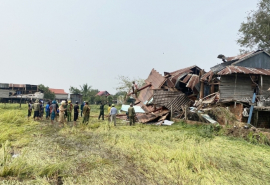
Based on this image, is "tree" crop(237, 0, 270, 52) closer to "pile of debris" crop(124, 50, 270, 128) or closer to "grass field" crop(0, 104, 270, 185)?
"pile of debris" crop(124, 50, 270, 128)

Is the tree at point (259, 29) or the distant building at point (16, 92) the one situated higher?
the tree at point (259, 29)

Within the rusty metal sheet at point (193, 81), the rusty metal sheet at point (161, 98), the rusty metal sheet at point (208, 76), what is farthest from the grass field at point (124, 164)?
the rusty metal sheet at point (193, 81)

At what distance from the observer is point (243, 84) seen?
564 inches

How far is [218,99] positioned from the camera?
1410 cm

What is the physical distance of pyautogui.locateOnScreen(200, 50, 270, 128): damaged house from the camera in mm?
13124

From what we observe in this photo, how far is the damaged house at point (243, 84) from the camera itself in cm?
1312

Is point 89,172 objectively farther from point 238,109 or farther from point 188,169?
point 238,109

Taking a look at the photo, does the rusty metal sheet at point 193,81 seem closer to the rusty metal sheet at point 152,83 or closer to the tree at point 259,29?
the rusty metal sheet at point 152,83

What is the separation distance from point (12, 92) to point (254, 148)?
4114 centimetres

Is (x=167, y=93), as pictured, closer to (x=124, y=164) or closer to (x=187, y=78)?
(x=187, y=78)

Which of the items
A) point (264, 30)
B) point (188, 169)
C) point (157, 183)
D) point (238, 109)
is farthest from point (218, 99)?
point (264, 30)

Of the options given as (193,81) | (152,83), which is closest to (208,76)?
(193,81)

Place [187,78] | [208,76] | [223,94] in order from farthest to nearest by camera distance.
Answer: [187,78]
[208,76]
[223,94]

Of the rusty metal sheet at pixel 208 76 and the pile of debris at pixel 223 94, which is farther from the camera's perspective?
the rusty metal sheet at pixel 208 76
